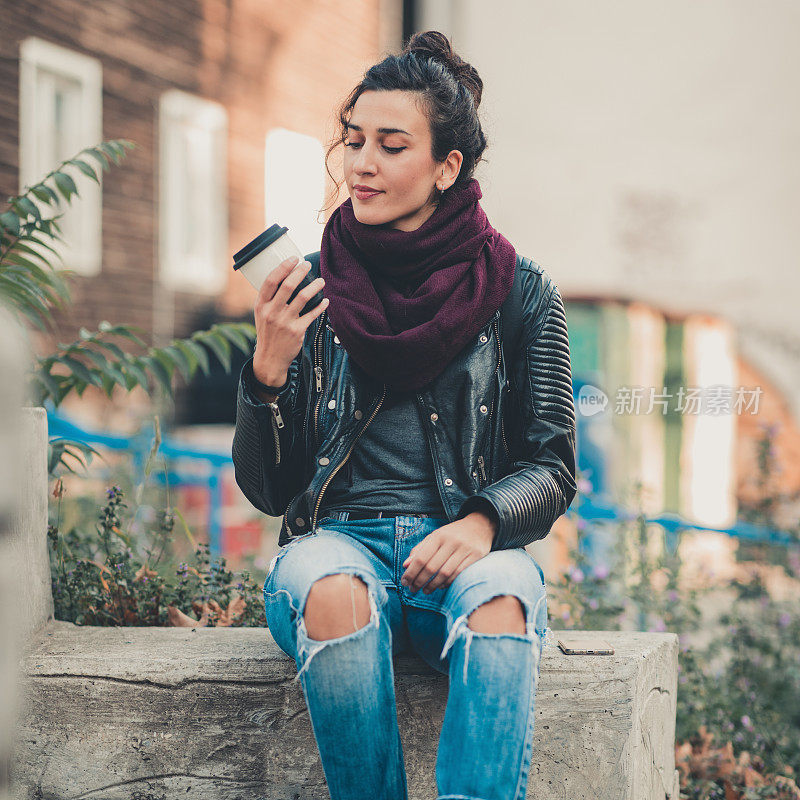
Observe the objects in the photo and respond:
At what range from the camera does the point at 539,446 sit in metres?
2.33

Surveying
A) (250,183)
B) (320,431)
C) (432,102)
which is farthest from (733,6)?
(320,431)

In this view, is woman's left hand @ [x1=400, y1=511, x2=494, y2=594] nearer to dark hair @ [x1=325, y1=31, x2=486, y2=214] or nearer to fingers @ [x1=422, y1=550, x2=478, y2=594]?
fingers @ [x1=422, y1=550, x2=478, y2=594]

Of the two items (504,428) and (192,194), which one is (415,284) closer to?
(504,428)

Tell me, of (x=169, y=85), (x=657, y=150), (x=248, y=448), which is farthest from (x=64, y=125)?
(x=248, y=448)

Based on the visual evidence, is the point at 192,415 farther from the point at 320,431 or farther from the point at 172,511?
the point at 320,431

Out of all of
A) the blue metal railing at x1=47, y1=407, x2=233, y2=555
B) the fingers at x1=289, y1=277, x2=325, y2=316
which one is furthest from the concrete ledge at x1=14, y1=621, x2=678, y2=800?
the blue metal railing at x1=47, y1=407, x2=233, y2=555

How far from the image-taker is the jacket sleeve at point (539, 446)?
2.18 meters

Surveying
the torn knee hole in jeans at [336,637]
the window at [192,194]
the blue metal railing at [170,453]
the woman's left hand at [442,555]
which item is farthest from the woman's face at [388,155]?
the window at [192,194]

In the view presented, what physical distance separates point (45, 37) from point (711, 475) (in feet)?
20.1

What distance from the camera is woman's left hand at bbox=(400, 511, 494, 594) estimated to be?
2.07m

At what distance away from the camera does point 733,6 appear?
294 inches

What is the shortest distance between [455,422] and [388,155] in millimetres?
681

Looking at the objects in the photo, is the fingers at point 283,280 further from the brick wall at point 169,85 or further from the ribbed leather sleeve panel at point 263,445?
the brick wall at point 169,85

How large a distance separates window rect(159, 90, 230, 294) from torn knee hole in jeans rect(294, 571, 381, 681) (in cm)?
649
